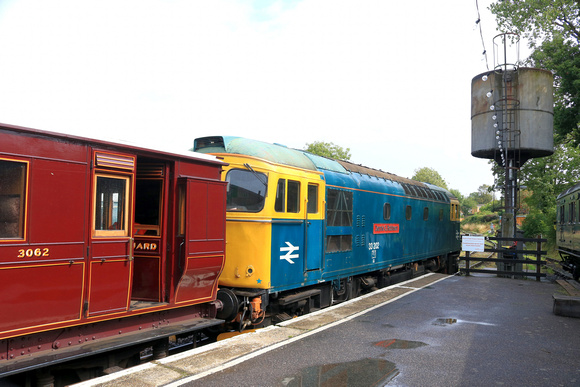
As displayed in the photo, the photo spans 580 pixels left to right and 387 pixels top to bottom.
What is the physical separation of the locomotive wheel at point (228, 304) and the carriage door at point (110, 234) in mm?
2237

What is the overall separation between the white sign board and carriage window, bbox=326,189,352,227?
23.7 feet

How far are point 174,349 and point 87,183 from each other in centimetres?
363

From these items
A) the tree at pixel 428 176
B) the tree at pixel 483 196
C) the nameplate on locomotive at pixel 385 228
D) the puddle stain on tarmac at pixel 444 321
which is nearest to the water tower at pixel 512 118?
the nameplate on locomotive at pixel 385 228

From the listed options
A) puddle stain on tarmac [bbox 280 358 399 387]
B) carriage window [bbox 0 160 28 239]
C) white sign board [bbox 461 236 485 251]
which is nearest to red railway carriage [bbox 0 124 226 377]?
carriage window [bbox 0 160 28 239]

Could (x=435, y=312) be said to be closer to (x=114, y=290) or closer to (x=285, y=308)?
(x=285, y=308)

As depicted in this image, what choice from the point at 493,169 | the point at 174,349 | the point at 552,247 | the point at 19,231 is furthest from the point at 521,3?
the point at 19,231

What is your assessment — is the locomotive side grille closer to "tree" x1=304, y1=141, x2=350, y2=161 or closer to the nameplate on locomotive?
the nameplate on locomotive

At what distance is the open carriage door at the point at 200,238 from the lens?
21.2ft

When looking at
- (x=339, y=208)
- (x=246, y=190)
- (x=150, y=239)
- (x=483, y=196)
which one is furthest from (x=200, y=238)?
(x=483, y=196)

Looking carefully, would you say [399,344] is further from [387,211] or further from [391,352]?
[387,211]

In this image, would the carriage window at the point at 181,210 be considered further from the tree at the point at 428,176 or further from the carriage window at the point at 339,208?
the tree at the point at 428,176

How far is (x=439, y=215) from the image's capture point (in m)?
18.2

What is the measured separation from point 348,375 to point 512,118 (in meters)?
16.4

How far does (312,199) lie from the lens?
367 inches
